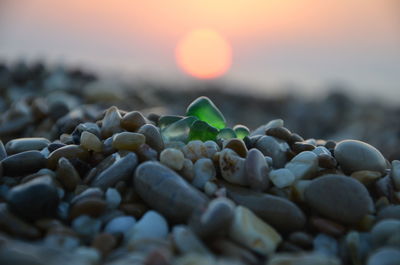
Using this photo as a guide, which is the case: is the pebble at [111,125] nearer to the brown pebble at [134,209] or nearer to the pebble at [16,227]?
the brown pebble at [134,209]

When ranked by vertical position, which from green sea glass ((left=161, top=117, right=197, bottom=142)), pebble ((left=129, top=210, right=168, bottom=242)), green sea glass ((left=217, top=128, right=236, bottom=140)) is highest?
green sea glass ((left=161, top=117, right=197, bottom=142))

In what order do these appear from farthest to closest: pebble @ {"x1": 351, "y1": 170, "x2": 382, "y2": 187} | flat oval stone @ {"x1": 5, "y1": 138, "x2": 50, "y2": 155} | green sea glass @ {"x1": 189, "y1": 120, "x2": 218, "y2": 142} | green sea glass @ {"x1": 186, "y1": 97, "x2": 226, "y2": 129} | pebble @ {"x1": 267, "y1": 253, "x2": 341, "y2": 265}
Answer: green sea glass @ {"x1": 186, "y1": 97, "x2": 226, "y2": 129} → flat oval stone @ {"x1": 5, "y1": 138, "x2": 50, "y2": 155} → green sea glass @ {"x1": 189, "y1": 120, "x2": 218, "y2": 142} → pebble @ {"x1": 351, "y1": 170, "x2": 382, "y2": 187} → pebble @ {"x1": 267, "y1": 253, "x2": 341, "y2": 265}

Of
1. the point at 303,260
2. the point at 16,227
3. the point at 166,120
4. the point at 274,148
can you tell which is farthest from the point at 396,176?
the point at 16,227

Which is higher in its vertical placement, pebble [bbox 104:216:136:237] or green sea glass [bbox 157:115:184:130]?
green sea glass [bbox 157:115:184:130]

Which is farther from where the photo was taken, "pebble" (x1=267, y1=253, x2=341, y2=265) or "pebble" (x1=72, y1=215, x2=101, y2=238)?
"pebble" (x1=72, y1=215, x2=101, y2=238)

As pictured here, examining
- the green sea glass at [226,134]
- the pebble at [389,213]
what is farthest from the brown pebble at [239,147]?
the pebble at [389,213]

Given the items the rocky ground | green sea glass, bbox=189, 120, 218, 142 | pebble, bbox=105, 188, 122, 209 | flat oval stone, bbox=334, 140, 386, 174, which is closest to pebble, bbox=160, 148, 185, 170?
the rocky ground

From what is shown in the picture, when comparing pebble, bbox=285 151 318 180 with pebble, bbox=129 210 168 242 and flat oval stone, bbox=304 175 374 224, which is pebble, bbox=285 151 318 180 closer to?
flat oval stone, bbox=304 175 374 224
